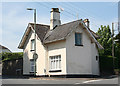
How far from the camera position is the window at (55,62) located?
28.1m

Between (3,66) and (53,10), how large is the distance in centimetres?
1379

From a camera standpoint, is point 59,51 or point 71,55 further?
point 59,51

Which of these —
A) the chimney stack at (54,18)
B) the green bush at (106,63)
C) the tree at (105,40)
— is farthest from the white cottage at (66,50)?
the tree at (105,40)

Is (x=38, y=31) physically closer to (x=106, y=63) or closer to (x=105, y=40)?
(x=106, y=63)

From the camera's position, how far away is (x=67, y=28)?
93.6ft

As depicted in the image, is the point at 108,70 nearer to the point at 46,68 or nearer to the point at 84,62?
the point at 84,62

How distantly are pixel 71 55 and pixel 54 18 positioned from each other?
283 inches

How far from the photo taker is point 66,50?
88.9 ft

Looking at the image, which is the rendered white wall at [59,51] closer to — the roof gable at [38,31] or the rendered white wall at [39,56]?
the rendered white wall at [39,56]

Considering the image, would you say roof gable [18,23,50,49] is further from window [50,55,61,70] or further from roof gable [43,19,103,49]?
window [50,55,61,70]

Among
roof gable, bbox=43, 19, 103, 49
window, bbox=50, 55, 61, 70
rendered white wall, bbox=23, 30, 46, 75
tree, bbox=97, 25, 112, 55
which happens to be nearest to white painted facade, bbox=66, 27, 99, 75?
roof gable, bbox=43, 19, 103, 49

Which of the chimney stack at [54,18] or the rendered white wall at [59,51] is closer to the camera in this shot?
the rendered white wall at [59,51]

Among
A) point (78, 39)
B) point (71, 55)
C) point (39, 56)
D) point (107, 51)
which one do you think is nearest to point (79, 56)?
point (71, 55)

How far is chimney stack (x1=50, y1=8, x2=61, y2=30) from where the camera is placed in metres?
32.3
